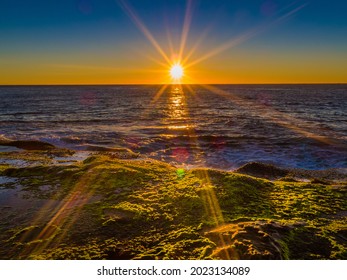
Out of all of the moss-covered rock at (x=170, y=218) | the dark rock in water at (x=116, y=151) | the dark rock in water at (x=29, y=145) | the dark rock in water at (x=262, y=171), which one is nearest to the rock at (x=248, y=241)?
the moss-covered rock at (x=170, y=218)

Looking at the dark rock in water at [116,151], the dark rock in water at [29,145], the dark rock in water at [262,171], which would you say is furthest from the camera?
the dark rock in water at [29,145]

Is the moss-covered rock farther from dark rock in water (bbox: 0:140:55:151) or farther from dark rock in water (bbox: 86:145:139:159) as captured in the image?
dark rock in water (bbox: 0:140:55:151)

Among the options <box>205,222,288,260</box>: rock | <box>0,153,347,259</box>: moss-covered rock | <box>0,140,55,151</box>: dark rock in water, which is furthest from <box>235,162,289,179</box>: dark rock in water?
<box>0,140,55,151</box>: dark rock in water

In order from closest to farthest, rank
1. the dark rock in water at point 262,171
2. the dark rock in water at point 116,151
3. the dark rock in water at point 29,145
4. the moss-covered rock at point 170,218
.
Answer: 1. the moss-covered rock at point 170,218
2. the dark rock in water at point 262,171
3. the dark rock in water at point 116,151
4. the dark rock in water at point 29,145

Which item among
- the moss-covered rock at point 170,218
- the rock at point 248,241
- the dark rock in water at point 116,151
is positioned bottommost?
the dark rock in water at point 116,151

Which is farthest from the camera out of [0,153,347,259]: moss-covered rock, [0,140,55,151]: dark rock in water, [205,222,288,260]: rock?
[0,140,55,151]: dark rock in water

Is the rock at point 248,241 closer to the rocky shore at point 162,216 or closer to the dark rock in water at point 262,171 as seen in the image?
the rocky shore at point 162,216

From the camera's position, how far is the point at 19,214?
6301 millimetres

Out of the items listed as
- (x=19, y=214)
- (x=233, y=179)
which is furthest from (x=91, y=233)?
(x=233, y=179)

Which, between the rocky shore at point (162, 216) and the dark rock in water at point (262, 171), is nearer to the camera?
the rocky shore at point (162, 216)

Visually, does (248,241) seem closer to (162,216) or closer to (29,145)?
(162,216)

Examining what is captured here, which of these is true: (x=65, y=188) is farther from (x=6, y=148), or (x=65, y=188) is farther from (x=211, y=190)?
(x=6, y=148)

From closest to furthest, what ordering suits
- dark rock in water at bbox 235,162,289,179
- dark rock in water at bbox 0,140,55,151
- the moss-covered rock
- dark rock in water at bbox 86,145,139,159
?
1. the moss-covered rock
2. dark rock in water at bbox 235,162,289,179
3. dark rock in water at bbox 86,145,139,159
4. dark rock in water at bbox 0,140,55,151

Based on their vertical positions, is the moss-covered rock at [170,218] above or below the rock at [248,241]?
below
